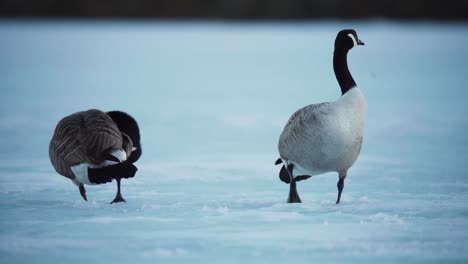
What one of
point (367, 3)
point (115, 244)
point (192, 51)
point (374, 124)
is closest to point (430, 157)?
point (374, 124)

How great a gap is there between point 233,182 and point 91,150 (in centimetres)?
176

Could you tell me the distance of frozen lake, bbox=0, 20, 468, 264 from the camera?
13.9 feet

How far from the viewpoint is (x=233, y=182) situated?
6395 millimetres

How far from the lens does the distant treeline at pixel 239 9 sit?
5791cm

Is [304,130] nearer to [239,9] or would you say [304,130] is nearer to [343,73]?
[343,73]

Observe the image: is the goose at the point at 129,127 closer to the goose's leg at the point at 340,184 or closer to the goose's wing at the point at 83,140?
the goose's wing at the point at 83,140

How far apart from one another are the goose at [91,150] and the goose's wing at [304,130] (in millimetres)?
1125

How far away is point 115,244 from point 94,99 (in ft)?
31.3

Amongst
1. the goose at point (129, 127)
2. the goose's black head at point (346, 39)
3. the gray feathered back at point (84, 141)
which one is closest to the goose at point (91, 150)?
the gray feathered back at point (84, 141)

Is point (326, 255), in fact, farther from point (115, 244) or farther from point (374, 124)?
point (374, 124)

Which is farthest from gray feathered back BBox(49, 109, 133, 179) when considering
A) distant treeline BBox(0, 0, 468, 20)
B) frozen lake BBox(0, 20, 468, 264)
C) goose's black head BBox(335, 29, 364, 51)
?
distant treeline BBox(0, 0, 468, 20)

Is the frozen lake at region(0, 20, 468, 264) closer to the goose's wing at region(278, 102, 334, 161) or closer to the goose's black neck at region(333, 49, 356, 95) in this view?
the goose's wing at region(278, 102, 334, 161)

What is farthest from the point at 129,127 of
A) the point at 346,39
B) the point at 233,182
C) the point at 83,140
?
Result: the point at 346,39

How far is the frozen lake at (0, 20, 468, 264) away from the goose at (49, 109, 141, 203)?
289 mm
